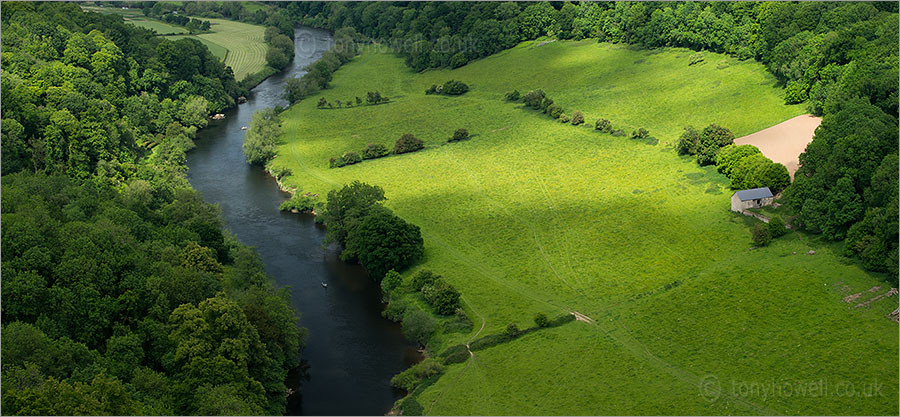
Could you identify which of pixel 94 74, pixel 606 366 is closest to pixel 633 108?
pixel 606 366

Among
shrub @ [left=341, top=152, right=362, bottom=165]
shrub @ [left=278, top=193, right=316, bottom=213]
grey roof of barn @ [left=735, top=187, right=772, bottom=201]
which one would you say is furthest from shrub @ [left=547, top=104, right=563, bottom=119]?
grey roof of barn @ [left=735, top=187, right=772, bottom=201]

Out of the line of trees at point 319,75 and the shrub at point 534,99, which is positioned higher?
the shrub at point 534,99

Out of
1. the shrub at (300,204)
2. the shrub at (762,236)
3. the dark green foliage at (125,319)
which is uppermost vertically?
the dark green foliage at (125,319)

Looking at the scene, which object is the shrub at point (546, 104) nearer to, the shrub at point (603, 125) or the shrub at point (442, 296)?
the shrub at point (603, 125)

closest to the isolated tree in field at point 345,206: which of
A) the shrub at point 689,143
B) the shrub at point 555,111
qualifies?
the shrub at point 689,143

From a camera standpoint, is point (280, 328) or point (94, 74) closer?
point (280, 328)

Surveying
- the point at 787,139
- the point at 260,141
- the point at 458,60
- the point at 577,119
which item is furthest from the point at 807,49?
the point at 260,141

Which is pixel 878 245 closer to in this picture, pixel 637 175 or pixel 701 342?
pixel 701 342
